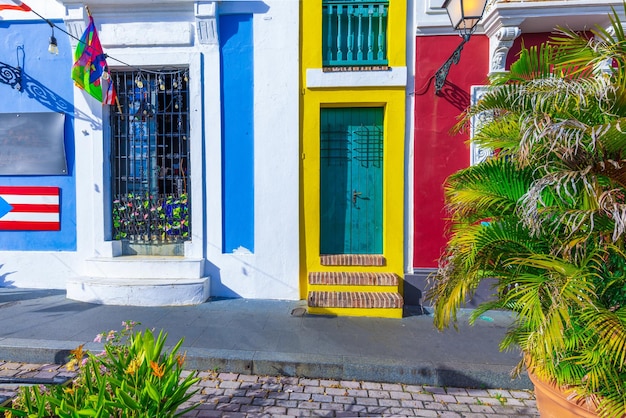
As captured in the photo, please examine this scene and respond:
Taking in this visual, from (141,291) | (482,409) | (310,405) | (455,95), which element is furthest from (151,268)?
(455,95)

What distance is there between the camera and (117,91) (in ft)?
18.7

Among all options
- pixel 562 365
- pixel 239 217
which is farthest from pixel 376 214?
Result: pixel 562 365

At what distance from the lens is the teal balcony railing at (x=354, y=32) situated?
5.42 meters

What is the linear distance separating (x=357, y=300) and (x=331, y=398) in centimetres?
178

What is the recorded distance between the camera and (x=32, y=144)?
5.62m

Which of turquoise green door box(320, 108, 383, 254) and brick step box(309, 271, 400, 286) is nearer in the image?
brick step box(309, 271, 400, 286)

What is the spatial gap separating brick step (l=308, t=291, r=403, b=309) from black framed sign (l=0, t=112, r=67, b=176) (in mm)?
4533

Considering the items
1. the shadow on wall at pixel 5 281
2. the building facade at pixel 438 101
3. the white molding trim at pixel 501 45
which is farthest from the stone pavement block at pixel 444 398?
the shadow on wall at pixel 5 281

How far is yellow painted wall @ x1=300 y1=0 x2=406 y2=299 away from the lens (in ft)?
17.4

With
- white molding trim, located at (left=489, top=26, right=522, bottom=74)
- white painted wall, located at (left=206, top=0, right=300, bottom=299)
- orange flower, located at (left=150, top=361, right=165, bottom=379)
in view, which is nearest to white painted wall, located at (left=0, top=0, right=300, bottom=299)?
white painted wall, located at (left=206, top=0, right=300, bottom=299)

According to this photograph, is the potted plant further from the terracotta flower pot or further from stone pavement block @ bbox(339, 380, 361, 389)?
stone pavement block @ bbox(339, 380, 361, 389)

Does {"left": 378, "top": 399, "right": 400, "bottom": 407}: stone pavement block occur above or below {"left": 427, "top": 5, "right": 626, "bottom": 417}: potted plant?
below

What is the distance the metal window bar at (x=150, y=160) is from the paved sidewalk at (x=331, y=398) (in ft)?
8.36

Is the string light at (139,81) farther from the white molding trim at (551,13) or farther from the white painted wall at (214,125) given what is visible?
the white molding trim at (551,13)
